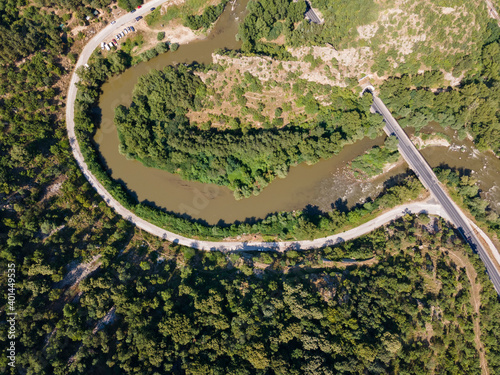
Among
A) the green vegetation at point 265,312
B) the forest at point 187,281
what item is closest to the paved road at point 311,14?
the forest at point 187,281

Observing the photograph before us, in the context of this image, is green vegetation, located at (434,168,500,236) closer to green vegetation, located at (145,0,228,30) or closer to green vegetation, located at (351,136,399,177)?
green vegetation, located at (351,136,399,177)

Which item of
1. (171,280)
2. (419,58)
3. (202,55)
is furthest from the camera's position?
(202,55)

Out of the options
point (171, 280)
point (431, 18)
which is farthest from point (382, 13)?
point (171, 280)

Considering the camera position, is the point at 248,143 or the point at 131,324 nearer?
the point at 131,324

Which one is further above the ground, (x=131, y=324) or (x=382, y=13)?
(x=382, y=13)

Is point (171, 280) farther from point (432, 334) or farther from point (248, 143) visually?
point (432, 334)

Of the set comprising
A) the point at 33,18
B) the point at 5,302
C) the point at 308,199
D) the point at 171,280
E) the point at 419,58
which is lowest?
the point at 5,302

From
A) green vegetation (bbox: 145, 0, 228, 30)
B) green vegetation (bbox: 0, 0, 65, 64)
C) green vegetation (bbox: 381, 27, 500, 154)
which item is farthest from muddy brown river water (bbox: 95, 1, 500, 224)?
green vegetation (bbox: 145, 0, 228, 30)
